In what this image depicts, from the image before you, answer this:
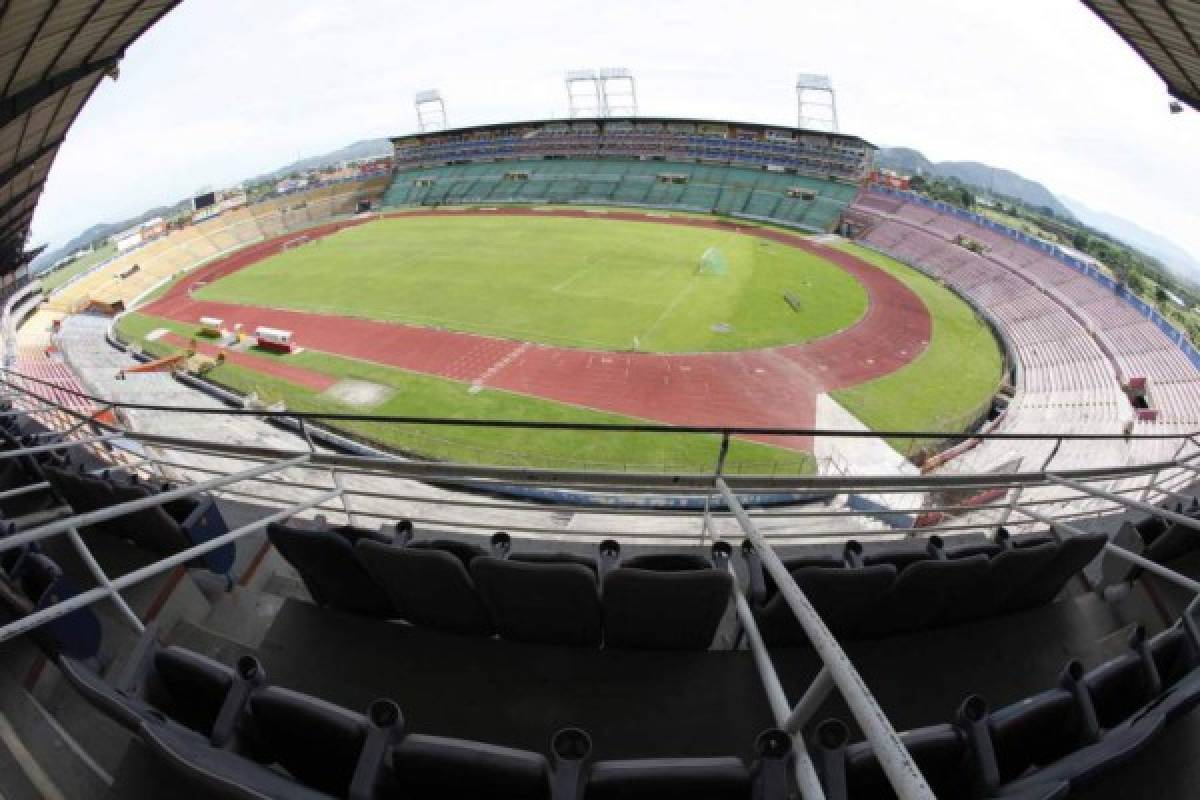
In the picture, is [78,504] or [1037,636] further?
[78,504]

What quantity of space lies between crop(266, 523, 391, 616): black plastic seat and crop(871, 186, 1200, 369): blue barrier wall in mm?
35124

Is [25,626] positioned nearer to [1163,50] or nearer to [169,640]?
[169,640]

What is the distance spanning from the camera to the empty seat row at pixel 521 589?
3.01 metres

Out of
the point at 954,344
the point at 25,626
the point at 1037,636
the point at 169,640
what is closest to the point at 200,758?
the point at 25,626

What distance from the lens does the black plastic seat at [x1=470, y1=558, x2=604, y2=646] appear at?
299 cm

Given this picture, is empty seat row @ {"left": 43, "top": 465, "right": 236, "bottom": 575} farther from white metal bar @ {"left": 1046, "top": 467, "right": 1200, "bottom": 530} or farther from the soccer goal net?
the soccer goal net

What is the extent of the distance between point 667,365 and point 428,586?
2253cm

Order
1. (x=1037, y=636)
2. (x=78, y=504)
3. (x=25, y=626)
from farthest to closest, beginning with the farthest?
(x=78, y=504)
(x=1037, y=636)
(x=25, y=626)

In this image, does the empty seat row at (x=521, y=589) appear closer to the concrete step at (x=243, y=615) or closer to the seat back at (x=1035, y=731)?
the concrete step at (x=243, y=615)

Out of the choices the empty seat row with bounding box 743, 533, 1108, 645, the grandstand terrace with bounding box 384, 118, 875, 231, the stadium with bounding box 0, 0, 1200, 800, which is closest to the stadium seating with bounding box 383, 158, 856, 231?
the grandstand terrace with bounding box 384, 118, 875, 231

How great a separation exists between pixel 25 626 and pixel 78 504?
4166 mm

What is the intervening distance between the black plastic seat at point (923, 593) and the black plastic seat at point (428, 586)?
2398mm

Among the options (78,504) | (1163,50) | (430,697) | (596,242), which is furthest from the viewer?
(596,242)

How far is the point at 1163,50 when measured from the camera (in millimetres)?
12398
